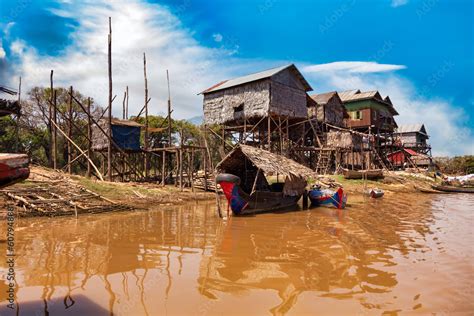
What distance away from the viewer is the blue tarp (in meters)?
20.1

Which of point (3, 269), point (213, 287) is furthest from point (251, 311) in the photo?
point (3, 269)

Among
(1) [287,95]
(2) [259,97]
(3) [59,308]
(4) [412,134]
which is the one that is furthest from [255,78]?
(4) [412,134]

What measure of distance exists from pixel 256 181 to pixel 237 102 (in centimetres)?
1269

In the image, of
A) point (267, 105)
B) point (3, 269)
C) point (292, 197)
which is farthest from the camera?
point (267, 105)

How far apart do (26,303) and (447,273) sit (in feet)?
20.6

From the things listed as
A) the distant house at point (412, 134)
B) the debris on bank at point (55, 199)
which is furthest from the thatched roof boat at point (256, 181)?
the distant house at point (412, 134)

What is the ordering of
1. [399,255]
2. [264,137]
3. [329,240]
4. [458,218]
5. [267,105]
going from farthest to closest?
[264,137] → [267,105] → [458,218] → [329,240] → [399,255]

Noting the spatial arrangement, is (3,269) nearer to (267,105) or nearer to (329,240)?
(329,240)

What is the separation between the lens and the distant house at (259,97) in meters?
23.7

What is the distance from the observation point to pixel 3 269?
5.39 meters

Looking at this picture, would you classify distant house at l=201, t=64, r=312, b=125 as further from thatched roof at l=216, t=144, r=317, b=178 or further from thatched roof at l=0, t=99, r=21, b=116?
thatched roof at l=0, t=99, r=21, b=116

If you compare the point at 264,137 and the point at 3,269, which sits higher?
the point at 264,137

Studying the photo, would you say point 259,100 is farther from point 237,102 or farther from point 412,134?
point 412,134

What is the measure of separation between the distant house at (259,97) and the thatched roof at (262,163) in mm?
9108
